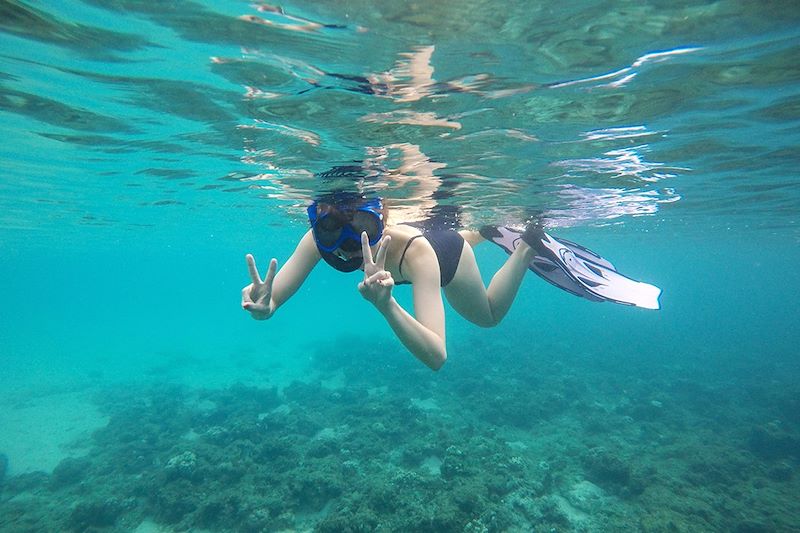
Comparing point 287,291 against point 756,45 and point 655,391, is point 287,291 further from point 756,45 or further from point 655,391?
point 655,391

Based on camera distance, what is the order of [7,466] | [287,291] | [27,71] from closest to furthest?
[287,291], [27,71], [7,466]

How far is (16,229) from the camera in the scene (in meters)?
29.2

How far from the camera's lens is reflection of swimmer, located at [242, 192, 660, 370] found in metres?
3.35

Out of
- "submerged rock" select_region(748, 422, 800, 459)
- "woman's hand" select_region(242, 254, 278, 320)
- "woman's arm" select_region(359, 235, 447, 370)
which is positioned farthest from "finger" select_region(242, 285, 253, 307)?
"submerged rock" select_region(748, 422, 800, 459)

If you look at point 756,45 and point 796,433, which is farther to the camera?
point 796,433

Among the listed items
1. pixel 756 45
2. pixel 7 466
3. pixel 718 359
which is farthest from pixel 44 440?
pixel 718 359

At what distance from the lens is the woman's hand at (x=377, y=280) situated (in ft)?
10.2

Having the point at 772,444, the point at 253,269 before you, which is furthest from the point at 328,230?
the point at 772,444

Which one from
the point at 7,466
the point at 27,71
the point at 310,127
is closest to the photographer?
the point at 27,71

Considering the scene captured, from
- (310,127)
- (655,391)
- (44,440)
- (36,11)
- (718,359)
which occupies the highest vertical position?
(36,11)

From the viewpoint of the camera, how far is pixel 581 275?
6930mm

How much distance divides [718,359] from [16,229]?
54295mm

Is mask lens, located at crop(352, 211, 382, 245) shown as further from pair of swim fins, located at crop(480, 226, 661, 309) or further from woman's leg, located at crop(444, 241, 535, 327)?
pair of swim fins, located at crop(480, 226, 661, 309)

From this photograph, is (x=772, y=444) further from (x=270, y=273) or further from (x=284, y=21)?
(x=284, y=21)
